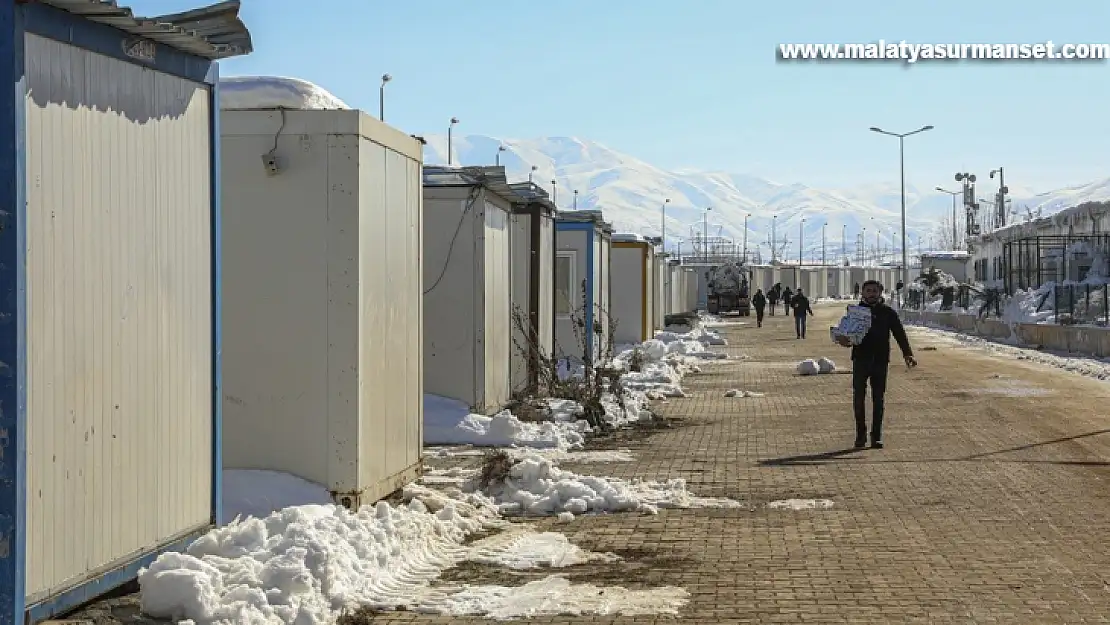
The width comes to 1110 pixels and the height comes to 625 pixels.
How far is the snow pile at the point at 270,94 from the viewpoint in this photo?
11.1 m

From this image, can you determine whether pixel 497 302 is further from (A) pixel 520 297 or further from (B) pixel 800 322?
(B) pixel 800 322

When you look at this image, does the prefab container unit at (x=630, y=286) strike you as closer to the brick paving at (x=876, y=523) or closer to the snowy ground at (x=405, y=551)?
the brick paving at (x=876, y=523)

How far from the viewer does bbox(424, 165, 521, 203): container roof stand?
17.9 metres

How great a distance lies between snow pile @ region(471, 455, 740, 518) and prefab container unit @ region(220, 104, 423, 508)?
1358 mm

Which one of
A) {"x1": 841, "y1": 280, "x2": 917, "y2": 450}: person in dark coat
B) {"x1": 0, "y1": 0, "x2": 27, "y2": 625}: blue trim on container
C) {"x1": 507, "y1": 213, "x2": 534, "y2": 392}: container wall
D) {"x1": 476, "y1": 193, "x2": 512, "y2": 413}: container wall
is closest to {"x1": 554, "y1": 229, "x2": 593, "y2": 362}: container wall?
{"x1": 507, "y1": 213, "x2": 534, "y2": 392}: container wall

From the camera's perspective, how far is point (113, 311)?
7.52 meters

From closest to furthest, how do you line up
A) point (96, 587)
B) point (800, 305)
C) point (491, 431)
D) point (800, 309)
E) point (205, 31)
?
point (96, 587), point (205, 31), point (491, 431), point (800, 305), point (800, 309)

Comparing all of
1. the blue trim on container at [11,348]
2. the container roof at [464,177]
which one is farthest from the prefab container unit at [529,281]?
the blue trim on container at [11,348]

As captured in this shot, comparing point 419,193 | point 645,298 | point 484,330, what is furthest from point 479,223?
point 645,298

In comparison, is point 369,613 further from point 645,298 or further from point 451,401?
point 645,298

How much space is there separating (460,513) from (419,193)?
3.28m

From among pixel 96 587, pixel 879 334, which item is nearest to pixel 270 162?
pixel 96 587

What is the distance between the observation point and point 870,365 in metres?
16.4

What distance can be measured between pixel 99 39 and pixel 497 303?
39.6 feet
